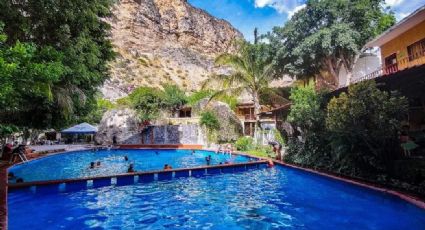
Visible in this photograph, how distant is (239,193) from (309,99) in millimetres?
6785

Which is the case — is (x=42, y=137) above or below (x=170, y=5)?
below

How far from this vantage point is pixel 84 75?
1034 centimetres

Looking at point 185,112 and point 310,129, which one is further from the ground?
point 185,112

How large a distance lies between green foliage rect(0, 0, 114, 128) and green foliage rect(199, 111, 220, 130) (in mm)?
16542

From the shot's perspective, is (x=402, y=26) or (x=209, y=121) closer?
(x=402, y=26)

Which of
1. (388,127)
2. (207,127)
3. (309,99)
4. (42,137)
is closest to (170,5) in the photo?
(42,137)

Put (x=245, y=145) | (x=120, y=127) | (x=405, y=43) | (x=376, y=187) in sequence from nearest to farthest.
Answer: (x=376, y=187)
(x=405, y=43)
(x=245, y=145)
(x=120, y=127)

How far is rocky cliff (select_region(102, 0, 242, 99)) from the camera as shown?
62.5 meters

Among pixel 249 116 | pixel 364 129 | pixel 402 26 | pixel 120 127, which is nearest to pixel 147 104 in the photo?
pixel 120 127

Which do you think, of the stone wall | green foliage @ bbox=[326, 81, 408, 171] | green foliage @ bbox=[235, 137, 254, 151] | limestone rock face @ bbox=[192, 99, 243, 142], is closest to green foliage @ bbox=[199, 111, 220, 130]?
limestone rock face @ bbox=[192, 99, 243, 142]

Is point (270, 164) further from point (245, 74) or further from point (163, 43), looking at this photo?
point (163, 43)

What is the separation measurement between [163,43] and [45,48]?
6623cm

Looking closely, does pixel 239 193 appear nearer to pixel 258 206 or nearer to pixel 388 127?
pixel 258 206

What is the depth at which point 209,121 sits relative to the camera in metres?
29.0
